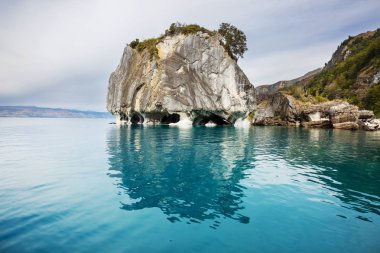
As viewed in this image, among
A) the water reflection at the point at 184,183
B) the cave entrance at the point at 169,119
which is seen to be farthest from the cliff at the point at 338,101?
the water reflection at the point at 184,183

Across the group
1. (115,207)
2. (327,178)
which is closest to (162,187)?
(115,207)

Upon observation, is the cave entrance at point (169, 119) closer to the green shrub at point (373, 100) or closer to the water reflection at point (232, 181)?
the water reflection at point (232, 181)

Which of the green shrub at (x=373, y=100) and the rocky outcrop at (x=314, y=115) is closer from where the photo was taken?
the rocky outcrop at (x=314, y=115)

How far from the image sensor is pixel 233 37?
78.6 metres

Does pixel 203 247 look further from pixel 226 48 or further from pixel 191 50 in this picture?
pixel 226 48

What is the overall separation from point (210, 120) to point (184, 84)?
17411 mm

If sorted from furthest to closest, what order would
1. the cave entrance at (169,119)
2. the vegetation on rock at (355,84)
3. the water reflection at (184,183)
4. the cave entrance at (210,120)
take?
the cave entrance at (169,119)
the vegetation on rock at (355,84)
the cave entrance at (210,120)
the water reflection at (184,183)

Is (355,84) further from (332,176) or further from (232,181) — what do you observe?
(232,181)

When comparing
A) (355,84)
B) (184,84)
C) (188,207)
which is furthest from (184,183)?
(355,84)

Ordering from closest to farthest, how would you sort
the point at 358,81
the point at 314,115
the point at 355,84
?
the point at 314,115 → the point at 358,81 → the point at 355,84

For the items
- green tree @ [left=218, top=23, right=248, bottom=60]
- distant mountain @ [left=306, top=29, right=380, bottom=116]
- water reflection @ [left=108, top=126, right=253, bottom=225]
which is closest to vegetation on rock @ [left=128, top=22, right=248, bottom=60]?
green tree @ [left=218, top=23, right=248, bottom=60]

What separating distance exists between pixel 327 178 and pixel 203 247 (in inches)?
408

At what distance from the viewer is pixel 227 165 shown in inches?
669

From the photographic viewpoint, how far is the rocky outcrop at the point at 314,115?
58.9m
